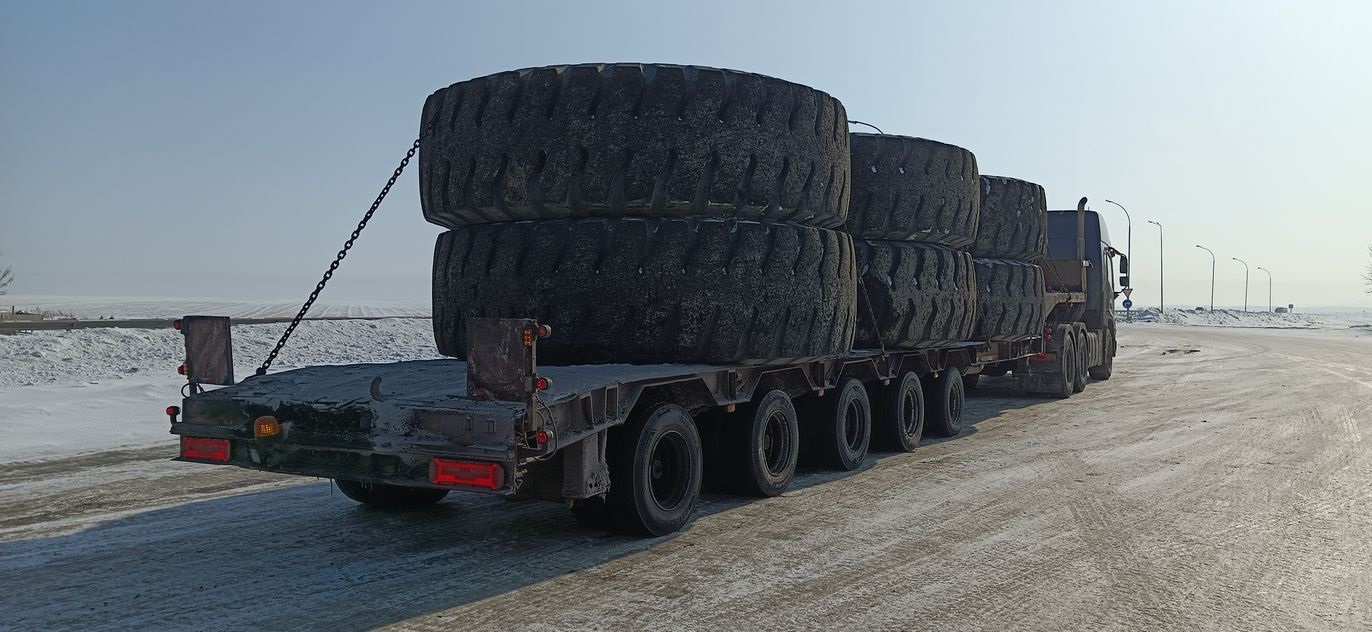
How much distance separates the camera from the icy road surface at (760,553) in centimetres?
485

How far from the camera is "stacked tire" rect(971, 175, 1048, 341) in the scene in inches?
491

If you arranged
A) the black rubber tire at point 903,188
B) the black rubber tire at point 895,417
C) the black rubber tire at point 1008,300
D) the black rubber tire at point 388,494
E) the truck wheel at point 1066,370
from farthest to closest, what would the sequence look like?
the truck wheel at point 1066,370 → the black rubber tire at point 1008,300 → the black rubber tire at point 895,417 → the black rubber tire at point 903,188 → the black rubber tire at point 388,494

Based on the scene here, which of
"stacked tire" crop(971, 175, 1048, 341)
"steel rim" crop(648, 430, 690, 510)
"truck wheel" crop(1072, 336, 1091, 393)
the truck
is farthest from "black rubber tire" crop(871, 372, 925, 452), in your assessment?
"truck wheel" crop(1072, 336, 1091, 393)

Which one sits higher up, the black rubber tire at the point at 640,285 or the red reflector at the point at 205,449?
the black rubber tire at the point at 640,285

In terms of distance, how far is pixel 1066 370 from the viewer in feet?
53.0

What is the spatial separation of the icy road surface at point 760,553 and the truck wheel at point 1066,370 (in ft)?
20.0

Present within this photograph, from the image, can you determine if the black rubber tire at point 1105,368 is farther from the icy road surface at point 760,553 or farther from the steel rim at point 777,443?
the steel rim at point 777,443

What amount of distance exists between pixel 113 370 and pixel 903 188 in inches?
591

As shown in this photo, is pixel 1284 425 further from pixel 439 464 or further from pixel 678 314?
pixel 439 464

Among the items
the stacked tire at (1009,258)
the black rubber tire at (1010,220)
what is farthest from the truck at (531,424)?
the black rubber tire at (1010,220)

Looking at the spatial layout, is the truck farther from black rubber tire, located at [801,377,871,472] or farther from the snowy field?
the snowy field

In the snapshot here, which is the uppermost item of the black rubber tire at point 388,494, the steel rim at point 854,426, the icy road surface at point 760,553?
the steel rim at point 854,426

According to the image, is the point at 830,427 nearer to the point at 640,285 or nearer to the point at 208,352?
the point at 640,285

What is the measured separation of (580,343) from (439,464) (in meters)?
1.79
